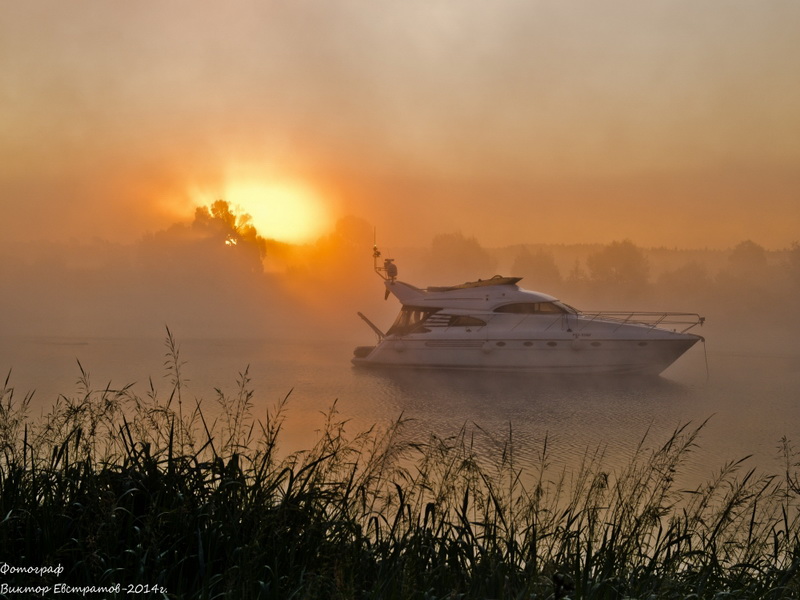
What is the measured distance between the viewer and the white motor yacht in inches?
1109

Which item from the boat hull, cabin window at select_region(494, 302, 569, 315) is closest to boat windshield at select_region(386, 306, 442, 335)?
the boat hull

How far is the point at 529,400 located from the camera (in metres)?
22.5

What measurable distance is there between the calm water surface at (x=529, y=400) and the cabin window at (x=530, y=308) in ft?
8.20

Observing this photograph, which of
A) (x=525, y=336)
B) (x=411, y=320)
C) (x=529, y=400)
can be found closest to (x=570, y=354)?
(x=525, y=336)

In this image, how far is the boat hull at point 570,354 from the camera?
28.1 m

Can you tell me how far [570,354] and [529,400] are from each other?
6251 mm

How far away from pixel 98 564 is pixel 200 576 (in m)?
0.52

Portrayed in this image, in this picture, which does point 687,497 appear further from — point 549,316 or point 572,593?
point 549,316

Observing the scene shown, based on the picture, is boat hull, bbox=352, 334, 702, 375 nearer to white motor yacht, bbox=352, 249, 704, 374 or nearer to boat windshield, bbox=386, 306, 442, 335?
white motor yacht, bbox=352, 249, 704, 374

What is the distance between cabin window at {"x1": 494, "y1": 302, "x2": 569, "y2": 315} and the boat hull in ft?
4.55

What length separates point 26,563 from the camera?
4.14 m

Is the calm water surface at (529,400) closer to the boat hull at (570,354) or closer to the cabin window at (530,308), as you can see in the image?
the boat hull at (570,354)

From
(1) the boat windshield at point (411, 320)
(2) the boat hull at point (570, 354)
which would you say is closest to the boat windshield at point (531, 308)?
(2) the boat hull at point (570, 354)

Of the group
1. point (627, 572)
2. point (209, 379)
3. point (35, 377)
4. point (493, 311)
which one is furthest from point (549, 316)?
point (627, 572)
